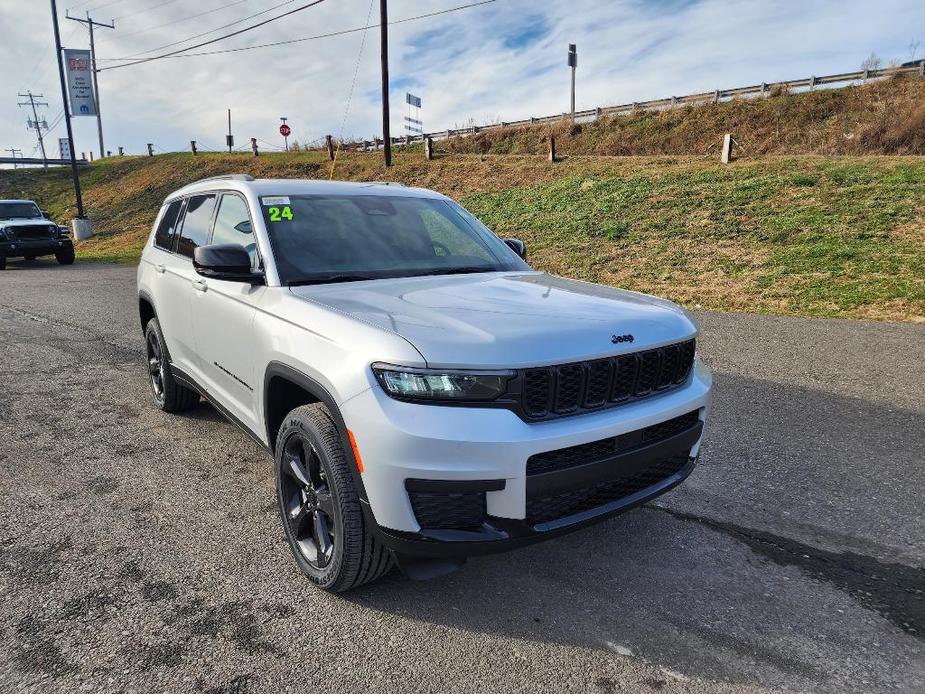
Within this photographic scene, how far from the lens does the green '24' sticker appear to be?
344cm

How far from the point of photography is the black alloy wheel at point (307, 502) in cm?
268

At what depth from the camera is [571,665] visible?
2.31m

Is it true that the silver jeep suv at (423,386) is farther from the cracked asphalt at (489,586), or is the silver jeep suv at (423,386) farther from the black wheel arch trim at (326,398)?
the cracked asphalt at (489,586)

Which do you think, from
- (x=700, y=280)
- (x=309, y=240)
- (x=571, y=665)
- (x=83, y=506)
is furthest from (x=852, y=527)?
(x=700, y=280)

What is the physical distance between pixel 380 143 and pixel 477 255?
40192 millimetres

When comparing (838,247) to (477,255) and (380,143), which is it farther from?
(380,143)

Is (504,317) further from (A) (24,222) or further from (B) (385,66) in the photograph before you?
(B) (385,66)

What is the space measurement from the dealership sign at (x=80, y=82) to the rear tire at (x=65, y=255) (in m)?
22.5

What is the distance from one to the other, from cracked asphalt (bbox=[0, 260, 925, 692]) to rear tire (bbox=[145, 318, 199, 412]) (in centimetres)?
24

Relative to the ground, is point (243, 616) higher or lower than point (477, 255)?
lower

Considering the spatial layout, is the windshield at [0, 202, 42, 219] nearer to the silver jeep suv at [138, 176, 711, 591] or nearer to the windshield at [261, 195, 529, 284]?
the silver jeep suv at [138, 176, 711, 591]

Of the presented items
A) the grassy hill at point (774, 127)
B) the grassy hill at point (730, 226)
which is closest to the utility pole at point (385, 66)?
the grassy hill at point (730, 226)

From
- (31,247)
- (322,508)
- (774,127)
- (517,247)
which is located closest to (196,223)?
(517,247)

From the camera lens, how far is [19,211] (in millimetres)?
18578
